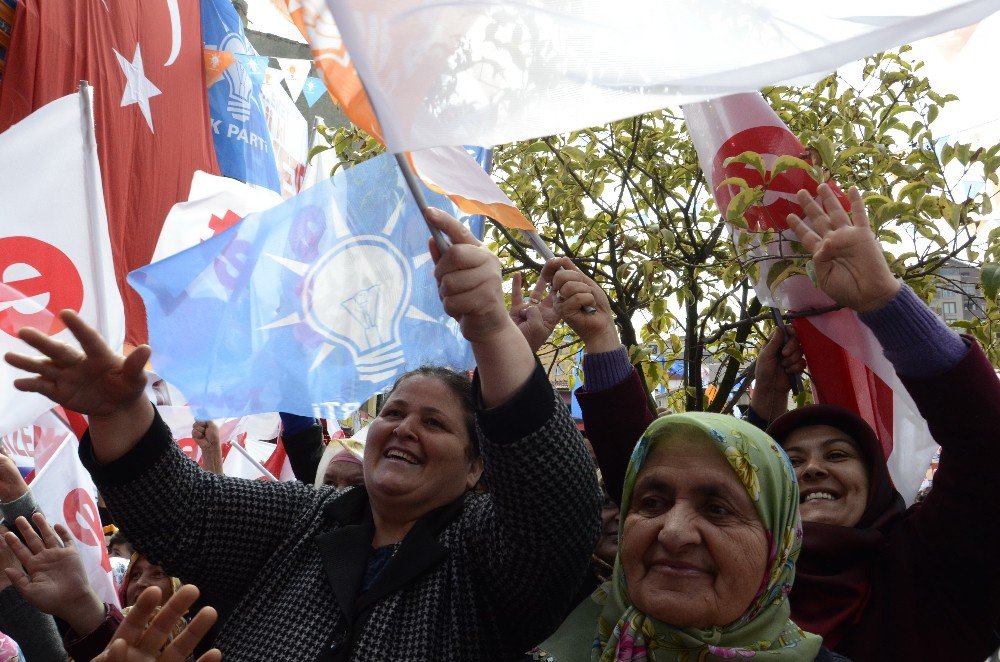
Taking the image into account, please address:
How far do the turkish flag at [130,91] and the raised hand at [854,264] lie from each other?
5.33 meters

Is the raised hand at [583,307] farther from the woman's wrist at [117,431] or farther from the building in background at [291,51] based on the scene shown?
the building in background at [291,51]

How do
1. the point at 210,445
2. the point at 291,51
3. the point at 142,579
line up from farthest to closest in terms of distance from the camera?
the point at 291,51 < the point at 210,445 < the point at 142,579

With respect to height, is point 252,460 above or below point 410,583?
below

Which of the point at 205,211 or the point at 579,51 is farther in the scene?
the point at 205,211

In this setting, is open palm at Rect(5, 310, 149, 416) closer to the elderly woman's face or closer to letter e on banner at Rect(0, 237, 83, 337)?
the elderly woman's face

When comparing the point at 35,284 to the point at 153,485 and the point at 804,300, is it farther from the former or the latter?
the point at 804,300

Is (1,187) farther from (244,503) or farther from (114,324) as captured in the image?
(244,503)

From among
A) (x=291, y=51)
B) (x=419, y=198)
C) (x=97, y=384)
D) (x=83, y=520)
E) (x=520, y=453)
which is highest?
(x=291, y=51)

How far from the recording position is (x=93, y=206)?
349 centimetres

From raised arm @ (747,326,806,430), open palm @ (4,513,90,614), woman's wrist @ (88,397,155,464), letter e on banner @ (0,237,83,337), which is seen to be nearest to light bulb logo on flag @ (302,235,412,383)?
letter e on banner @ (0,237,83,337)

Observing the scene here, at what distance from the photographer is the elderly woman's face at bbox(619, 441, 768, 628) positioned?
5.47 feet

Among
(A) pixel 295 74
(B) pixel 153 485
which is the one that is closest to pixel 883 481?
(B) pixel 153 485

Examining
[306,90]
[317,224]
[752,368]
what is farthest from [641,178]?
[306,90]

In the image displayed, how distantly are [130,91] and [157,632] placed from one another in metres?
6.41
